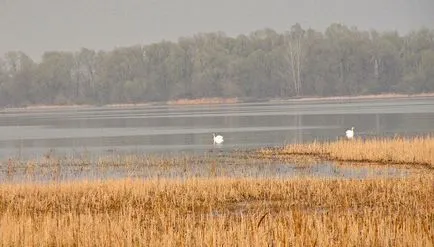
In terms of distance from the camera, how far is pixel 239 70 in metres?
162

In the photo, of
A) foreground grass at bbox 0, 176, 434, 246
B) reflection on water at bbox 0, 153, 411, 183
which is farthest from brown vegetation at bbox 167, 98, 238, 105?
foreground grass at bbox 0, 176, 434, 246

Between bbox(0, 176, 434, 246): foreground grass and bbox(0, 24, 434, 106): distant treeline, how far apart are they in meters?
130

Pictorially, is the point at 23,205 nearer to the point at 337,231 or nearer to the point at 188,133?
the point at 337,231

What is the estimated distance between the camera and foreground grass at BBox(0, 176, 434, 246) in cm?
1420

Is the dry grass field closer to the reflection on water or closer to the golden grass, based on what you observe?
the golden grass

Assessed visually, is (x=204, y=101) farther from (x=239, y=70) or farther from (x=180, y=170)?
(x=180, y=170)

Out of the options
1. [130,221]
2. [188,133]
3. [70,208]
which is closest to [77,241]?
[130,221]

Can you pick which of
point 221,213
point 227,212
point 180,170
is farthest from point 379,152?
point 221,213

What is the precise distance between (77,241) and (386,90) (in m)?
153

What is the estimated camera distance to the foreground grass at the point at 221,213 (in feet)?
46.6

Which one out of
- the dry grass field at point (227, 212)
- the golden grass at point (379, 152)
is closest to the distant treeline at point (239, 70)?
the golden grass at point (379, 152)

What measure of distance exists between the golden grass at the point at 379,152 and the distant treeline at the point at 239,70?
115 meters

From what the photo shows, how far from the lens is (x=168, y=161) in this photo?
3597 centimetres

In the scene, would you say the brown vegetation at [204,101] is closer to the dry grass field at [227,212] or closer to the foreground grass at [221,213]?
the dry grass field at [227,212]
